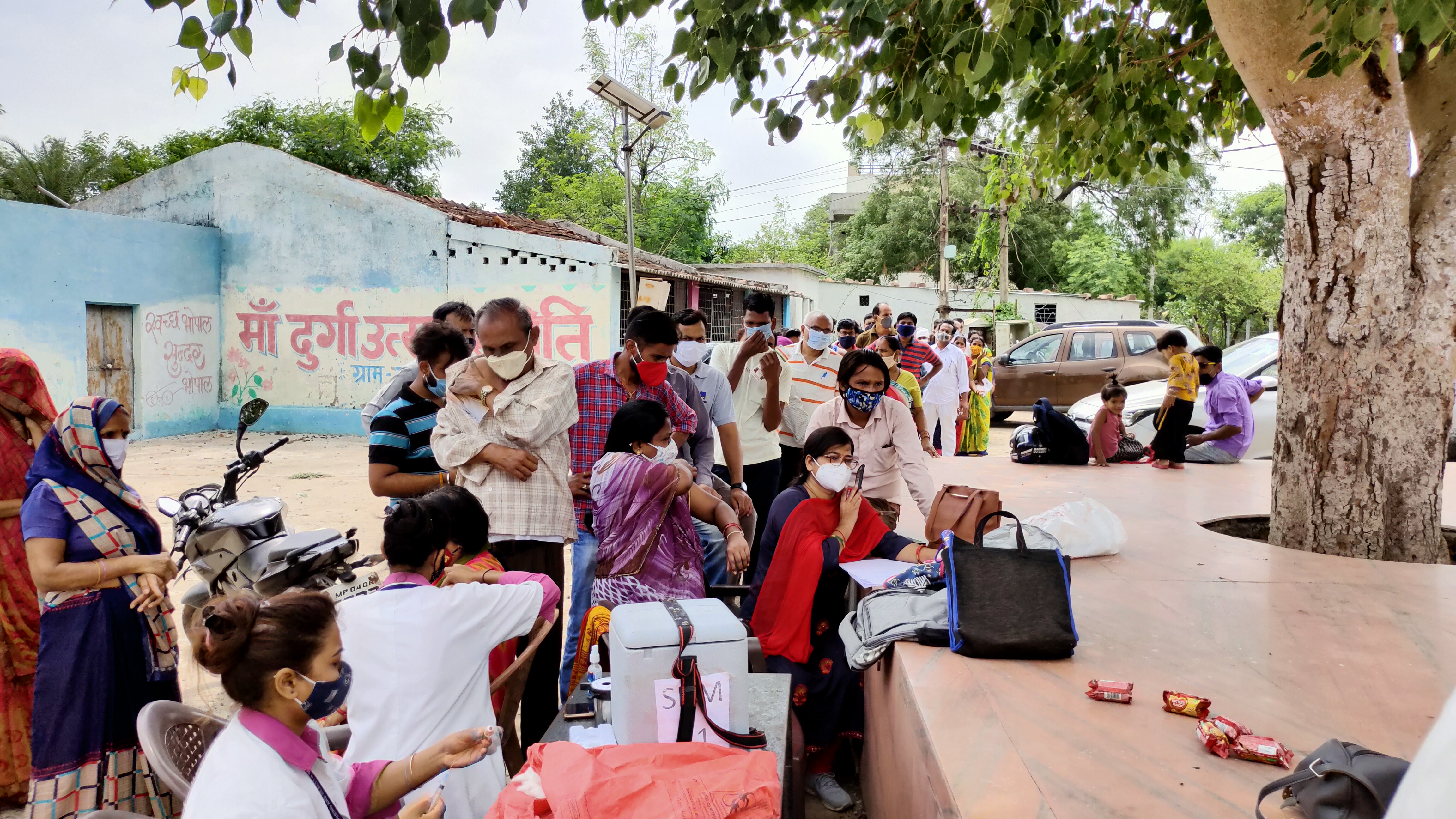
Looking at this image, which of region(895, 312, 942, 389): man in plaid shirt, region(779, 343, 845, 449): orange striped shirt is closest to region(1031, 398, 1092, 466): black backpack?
region(895, 312, 942, 389): man in plaid shirt

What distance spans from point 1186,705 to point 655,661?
4.77ft

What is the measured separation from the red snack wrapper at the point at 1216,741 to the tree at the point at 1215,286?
28329 mm

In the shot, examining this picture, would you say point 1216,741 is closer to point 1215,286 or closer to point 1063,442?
point 1063,442

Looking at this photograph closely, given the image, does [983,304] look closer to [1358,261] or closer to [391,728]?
[1358,261]

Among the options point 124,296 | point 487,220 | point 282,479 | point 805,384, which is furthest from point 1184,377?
point 124,296

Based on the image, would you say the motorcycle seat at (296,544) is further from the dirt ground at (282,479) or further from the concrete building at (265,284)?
the concrete building at (265,284)

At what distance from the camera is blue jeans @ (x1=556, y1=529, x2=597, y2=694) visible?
11.4ft

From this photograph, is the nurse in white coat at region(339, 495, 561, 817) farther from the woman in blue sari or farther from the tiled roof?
the tiled roof

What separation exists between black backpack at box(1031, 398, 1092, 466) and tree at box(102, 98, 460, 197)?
20746mm

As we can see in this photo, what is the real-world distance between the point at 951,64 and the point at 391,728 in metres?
3.60

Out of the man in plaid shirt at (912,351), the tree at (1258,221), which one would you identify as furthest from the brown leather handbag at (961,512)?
the tree at (1258,221)

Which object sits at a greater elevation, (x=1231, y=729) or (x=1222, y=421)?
(x=1222, y=421)

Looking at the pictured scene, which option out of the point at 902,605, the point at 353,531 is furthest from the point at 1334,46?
the point at 353,531

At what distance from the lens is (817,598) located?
11.3ft
